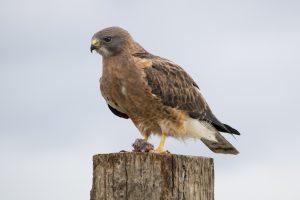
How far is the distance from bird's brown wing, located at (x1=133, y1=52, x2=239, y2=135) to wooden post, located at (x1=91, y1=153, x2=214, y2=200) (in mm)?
3203

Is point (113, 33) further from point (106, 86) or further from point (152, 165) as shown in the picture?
point (152, 165)

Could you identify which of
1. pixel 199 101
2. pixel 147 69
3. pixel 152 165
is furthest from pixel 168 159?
pixel 199 101

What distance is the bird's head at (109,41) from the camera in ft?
30.1

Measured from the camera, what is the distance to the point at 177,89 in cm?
942

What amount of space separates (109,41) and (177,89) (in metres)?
1.34

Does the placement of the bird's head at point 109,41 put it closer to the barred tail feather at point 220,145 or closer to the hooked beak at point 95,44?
the hooked beak at point 95,44

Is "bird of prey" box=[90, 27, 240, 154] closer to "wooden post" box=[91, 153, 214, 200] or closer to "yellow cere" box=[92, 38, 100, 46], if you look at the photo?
"yellow cere" box=[92, 38, 100, 46]

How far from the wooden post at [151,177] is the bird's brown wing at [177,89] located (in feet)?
10.5

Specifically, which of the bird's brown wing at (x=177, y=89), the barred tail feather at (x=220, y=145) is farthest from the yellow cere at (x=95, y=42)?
the barred tail feather at (x=220, y=145)

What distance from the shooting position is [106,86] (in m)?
9.22

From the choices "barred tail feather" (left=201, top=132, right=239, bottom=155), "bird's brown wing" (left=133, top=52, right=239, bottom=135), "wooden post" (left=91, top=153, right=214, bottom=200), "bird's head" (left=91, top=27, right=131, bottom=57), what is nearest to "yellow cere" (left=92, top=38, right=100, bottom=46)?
"bird's head" (left=91, top=27, right=131, bottom=57)

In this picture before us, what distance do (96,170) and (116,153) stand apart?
0.34 m

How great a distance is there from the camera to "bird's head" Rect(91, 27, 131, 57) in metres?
9.17

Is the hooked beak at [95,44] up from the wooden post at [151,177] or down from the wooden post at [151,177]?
up
